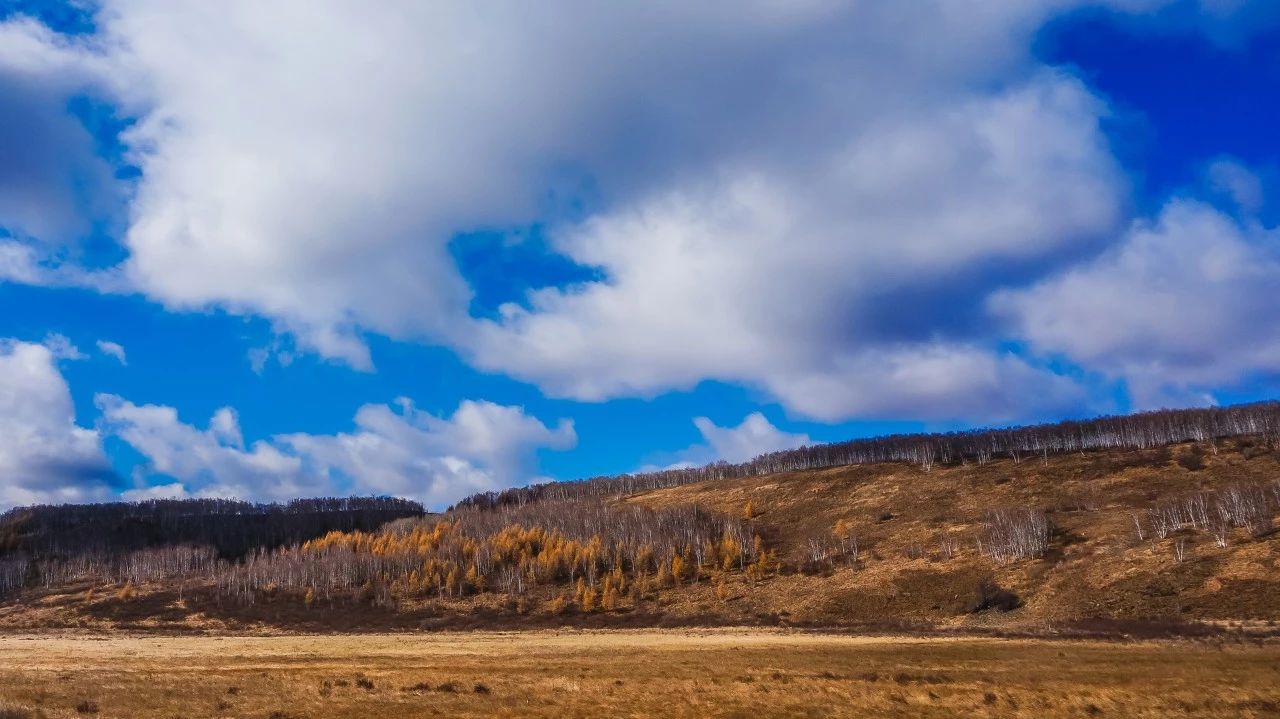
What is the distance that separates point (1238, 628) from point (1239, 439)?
11363 cm

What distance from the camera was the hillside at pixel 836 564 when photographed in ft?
265

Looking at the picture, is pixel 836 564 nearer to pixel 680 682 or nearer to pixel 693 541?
pixel 693 541

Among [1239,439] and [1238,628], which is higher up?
[1239,439]

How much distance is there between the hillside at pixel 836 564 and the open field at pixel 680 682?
26.8 metres

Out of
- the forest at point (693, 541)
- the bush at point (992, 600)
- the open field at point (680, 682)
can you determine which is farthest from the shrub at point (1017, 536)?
the open field at point (680, 682)

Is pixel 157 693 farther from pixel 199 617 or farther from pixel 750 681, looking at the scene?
pixel 199 617

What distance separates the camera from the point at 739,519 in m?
160

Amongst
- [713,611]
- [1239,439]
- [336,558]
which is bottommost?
[713,611]

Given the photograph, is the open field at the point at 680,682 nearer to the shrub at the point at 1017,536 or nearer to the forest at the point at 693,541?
the forest at the point at 693,541

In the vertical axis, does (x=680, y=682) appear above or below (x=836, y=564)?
above

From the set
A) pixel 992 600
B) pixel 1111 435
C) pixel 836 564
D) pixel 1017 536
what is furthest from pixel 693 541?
pixel 1111 435

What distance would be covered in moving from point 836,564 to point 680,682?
8901cm

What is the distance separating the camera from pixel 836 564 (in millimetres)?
117812

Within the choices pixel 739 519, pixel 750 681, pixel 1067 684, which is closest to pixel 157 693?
pixel 750 681
